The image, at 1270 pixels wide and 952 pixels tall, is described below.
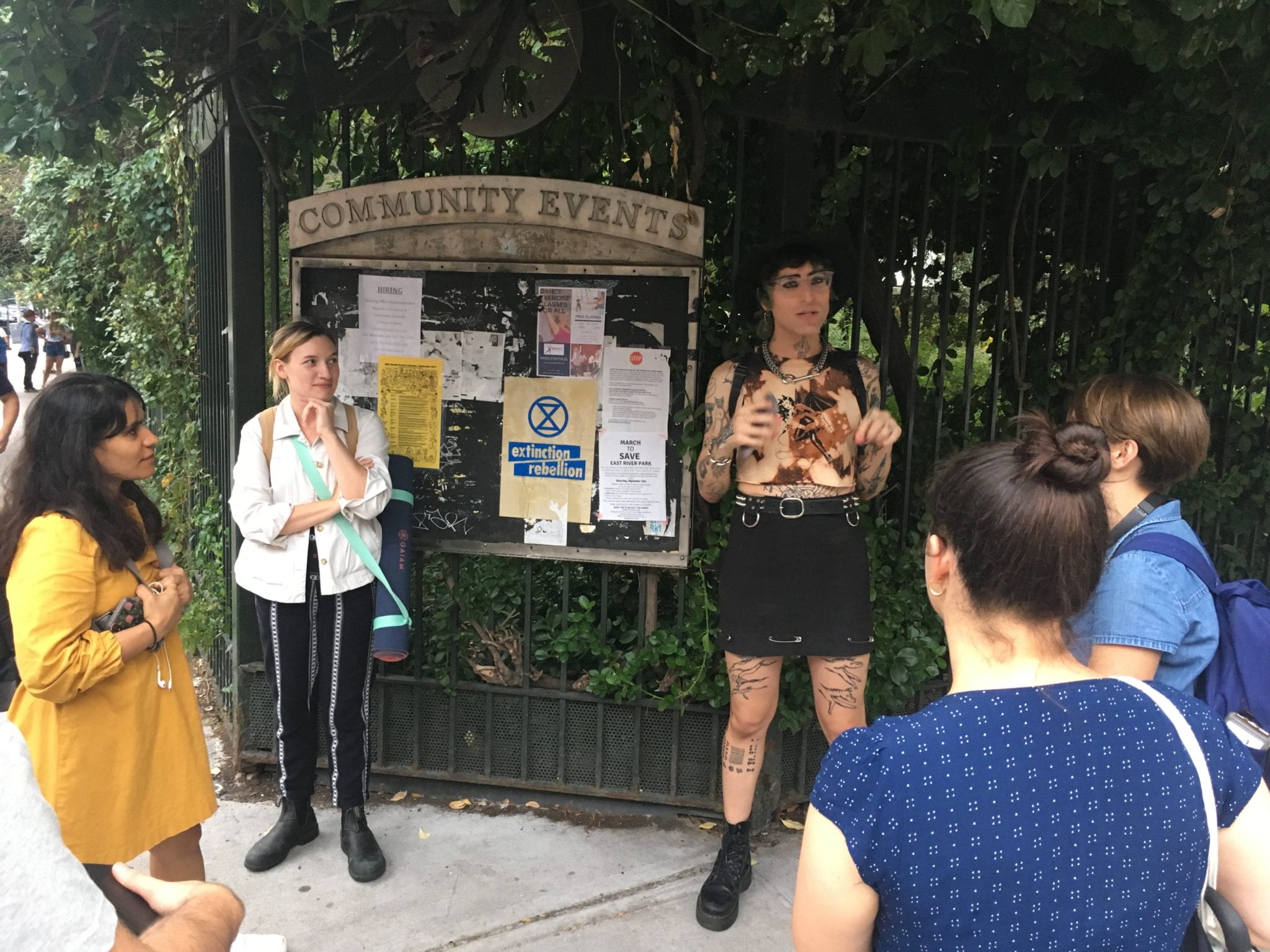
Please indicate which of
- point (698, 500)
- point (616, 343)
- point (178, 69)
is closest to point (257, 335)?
point (178, 69)

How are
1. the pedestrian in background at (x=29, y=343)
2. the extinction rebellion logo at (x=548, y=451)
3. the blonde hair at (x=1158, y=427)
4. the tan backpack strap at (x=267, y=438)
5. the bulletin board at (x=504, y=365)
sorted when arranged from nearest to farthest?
the blonde hair at (x=1158, y=427), the tan backpack strap at (x=267, y=438), the bulletin board at (x=504, y=365), the extinction rebellion logo at (x=548, y=451), the pedestrian in background at (x=29, y=343)

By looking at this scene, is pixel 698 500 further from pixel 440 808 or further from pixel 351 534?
pixel 440 808

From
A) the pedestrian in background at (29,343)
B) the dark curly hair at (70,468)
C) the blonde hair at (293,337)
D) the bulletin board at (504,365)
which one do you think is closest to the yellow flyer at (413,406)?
the bulletin board at (504,365)

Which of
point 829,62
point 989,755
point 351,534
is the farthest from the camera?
point 829,62

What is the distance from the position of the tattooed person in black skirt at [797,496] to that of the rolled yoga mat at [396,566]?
3.40 feet

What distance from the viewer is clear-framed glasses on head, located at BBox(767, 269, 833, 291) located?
2.78 metres

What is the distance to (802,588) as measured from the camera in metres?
2.78

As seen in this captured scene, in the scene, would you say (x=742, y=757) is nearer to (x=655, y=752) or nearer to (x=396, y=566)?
(x=655, y=752)

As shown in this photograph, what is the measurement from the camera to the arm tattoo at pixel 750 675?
9.38ft

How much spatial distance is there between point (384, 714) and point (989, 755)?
301cm

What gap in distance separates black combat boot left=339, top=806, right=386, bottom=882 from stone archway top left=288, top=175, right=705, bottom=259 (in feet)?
6.70

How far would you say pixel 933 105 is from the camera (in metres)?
3.30

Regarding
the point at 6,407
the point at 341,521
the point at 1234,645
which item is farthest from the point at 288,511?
the point at 6,407

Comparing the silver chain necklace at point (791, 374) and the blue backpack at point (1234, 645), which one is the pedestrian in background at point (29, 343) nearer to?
the silver chain necklace at point (791, 374)
